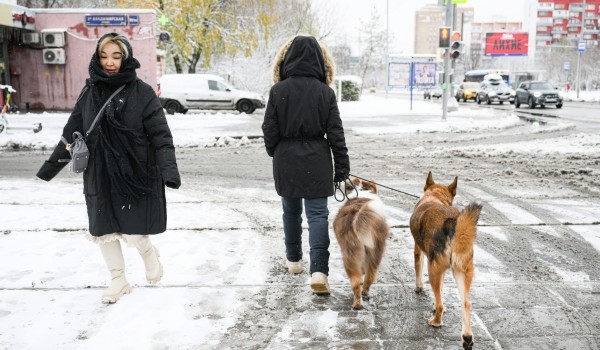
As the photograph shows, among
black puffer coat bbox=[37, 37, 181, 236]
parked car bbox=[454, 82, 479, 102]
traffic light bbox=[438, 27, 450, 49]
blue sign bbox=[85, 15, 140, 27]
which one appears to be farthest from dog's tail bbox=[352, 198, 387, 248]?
parked car bbox=[454, 82, 479, 102]

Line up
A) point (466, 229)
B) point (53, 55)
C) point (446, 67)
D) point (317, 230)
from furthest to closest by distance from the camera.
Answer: point (53, 55) → point (446, 67) → point (317, 230) → point (466, 229)

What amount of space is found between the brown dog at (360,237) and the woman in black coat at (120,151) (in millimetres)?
1219

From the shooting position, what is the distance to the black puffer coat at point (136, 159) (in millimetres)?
3781

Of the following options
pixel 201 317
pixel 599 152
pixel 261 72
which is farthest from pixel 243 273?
pixel 261 72

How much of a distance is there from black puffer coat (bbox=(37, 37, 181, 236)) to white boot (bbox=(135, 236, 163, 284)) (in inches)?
10.3

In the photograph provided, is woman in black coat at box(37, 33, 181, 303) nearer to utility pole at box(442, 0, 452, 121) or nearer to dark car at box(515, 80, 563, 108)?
utility pole at box(442, 0, 452, 121)

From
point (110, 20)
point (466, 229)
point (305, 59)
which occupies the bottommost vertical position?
point (466, 229)

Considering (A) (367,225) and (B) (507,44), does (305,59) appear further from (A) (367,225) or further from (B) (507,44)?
(B) (507,44)

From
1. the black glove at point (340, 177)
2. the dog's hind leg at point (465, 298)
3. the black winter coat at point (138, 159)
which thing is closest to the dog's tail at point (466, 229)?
the dog's hind leg at point (465, 298)

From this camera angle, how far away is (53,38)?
23172 mm

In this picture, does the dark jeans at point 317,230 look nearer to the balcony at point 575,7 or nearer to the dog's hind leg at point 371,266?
the dog's hind leg at point 371,266

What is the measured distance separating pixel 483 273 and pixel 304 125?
2.07 metres

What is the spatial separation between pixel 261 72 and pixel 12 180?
1136 inches

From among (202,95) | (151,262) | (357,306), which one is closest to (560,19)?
(202,95)
